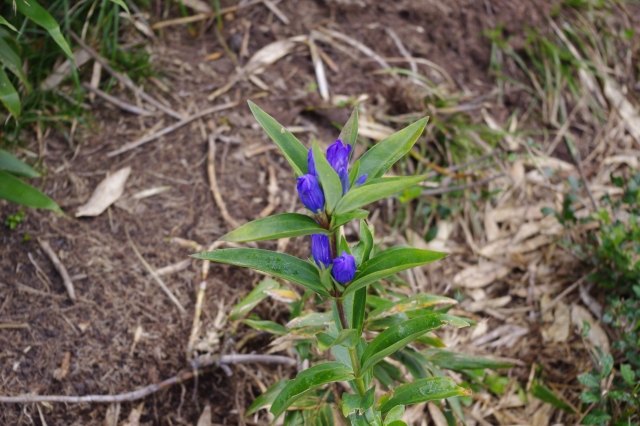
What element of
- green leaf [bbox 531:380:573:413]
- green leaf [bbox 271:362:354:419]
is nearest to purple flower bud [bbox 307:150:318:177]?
green leaf [bbox 271:362:354:419]

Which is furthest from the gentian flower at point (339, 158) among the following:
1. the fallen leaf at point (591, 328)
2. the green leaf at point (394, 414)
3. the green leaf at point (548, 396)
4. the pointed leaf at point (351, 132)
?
the fallen leaf at point (591, 328)

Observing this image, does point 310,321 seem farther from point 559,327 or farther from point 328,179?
point 559,327

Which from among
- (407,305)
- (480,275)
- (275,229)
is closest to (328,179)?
(275,229)

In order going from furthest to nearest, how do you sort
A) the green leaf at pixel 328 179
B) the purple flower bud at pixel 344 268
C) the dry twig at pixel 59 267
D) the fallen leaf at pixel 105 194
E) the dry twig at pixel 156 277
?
1. the fallen leaf at pixel 105 194
2. the dry twig at pixel 156 277
3. the dry twig at pixel 59 267
4. the purple flower bud at pixel 344 268
5. the green leaf at pixel 328 179

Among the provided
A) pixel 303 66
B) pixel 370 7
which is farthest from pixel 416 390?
pixel 370 7

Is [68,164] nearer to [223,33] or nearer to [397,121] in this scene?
[223,33]

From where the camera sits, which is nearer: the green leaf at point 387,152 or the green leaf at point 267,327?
the green leaf at point 387,152

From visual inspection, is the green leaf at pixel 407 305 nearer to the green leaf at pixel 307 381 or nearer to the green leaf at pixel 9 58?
the green leaf at pixel 307 381
